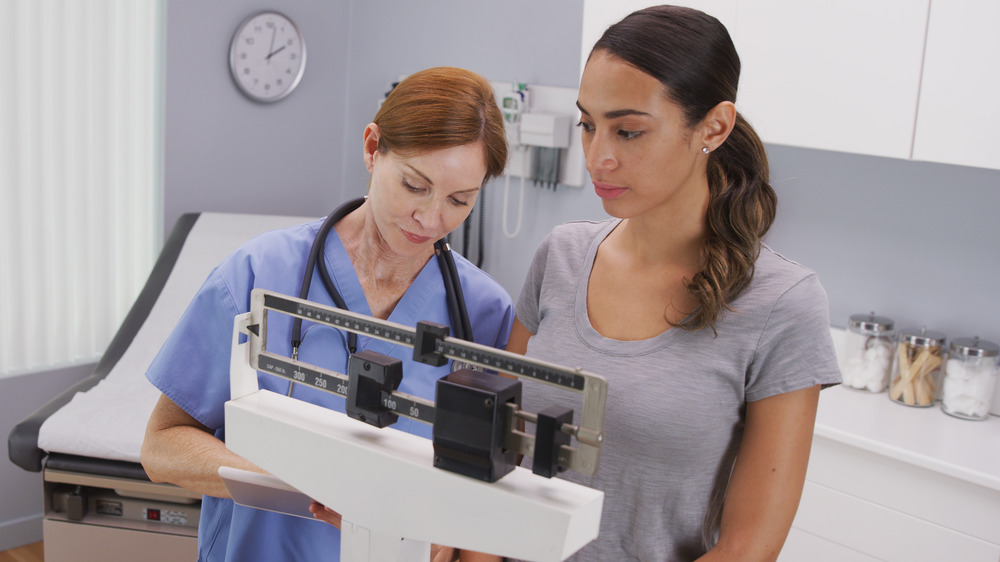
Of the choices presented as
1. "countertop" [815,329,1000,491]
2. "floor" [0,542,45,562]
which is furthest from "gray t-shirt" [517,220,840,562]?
"floor" [0,542,45,562]

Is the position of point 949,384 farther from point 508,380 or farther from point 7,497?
point 7,497

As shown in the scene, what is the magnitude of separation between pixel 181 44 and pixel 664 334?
92.7 inches

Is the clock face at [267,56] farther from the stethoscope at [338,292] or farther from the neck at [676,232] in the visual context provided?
the neck at [676,232]

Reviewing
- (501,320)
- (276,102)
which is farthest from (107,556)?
(276,102)

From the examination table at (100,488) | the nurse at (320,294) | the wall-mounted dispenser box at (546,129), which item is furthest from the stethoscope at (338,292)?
the wall-mounted dispenser box at (546,129)

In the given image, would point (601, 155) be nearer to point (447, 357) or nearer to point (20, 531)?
point (447, 357)

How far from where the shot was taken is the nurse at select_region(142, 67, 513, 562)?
114 cm

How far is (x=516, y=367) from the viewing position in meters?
0.80

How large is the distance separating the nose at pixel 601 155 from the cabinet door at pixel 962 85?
103cm

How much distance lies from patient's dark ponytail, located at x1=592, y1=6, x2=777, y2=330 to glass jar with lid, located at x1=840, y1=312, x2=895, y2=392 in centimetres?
118

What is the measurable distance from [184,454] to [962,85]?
5.20ft

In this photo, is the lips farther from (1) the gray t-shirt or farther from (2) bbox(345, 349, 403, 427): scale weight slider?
(2) bbox(345, 349, 403, 427): scale weight slider

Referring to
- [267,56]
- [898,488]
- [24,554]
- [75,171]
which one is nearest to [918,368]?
[898,488]

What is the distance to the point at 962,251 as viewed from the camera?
2.09 m
